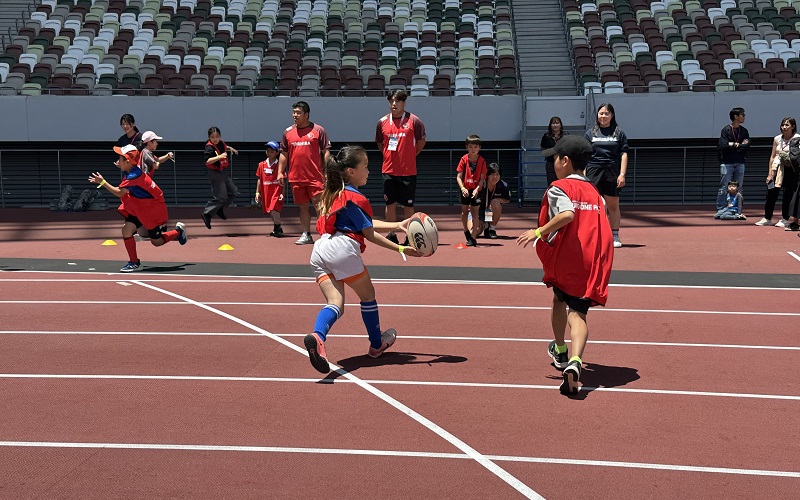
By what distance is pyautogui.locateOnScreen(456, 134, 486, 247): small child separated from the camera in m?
14.1

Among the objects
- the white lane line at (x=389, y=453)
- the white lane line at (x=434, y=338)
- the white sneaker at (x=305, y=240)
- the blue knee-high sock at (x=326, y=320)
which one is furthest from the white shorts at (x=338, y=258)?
the white sneaker at (x=305, y=240)

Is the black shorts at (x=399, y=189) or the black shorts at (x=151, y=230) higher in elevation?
the black shorts at (x=399, y=189)

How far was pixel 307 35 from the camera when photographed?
1123 inches

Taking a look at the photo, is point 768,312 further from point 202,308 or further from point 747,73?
point 747,73

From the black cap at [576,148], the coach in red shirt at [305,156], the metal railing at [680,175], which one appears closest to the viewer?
the black cap at [576,148]

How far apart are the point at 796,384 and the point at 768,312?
2.78 metres

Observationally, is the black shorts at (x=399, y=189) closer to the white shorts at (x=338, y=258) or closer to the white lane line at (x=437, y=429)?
the white lane line at (x=437, y=429)

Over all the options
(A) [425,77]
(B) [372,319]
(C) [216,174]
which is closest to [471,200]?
(C) [216,174]

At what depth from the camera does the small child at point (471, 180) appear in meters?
14.1

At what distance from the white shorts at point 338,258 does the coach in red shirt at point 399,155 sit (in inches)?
260

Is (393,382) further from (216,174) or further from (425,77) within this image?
(425,77)

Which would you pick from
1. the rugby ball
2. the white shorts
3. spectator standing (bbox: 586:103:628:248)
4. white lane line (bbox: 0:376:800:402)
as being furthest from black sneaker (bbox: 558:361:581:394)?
spectator standing (bbox: 586:103:628:248)

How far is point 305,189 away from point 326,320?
8106 millimetres

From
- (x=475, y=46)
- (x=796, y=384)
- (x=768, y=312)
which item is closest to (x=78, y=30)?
(x=475, y=46)
